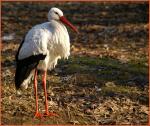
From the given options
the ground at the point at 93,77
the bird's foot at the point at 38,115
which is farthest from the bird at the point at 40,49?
the ground at the point at 93,77

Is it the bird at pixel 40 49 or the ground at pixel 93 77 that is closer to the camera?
the bird at pixel 40 49

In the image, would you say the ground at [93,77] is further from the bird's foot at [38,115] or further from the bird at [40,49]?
the bird at [40,49]

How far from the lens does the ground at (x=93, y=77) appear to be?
6684mm

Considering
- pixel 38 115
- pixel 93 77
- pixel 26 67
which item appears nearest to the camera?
pixel 38 115

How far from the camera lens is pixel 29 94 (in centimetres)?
736

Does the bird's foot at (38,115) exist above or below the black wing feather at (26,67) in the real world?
below

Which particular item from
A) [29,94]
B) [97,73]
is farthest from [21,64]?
[97,73]

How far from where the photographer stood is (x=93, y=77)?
8391mm

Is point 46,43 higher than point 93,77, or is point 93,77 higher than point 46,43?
point 46,43

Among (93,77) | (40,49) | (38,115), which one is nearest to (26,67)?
(40,49)

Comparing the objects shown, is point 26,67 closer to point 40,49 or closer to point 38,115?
point 40,49

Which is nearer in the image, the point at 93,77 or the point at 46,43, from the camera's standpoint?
the point at 46,43

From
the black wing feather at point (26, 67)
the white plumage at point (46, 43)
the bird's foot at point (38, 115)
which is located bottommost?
the bird's foot at point (38, 115)

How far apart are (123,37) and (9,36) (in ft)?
9.64
